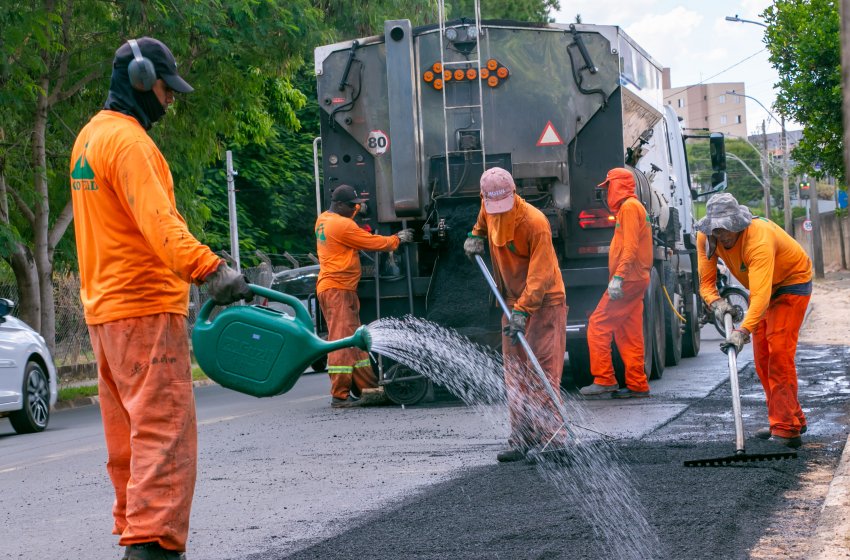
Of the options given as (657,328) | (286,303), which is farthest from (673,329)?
(286,303)

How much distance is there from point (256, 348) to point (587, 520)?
189cm

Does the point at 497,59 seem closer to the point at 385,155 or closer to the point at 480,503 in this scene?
the point at 385,155

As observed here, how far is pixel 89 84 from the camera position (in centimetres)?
1772

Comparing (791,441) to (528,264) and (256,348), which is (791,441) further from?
(256,348)

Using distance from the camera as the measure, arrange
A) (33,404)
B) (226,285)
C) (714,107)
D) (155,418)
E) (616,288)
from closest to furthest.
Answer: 1. (226,285)
2. (155,418)
3. (616,288)
4. (33,404)
5. (714,107)

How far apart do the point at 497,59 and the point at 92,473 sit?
5341 millimetres

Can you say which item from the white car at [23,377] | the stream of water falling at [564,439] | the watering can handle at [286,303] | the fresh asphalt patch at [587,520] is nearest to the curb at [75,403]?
the white car at [23,377]

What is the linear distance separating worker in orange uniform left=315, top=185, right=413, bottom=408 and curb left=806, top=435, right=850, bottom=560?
5637 mm

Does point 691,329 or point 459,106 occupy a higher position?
point 459,106

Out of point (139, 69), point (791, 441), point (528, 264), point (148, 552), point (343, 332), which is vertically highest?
point (139, 69)

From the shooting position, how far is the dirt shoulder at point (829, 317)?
1980 centimetres

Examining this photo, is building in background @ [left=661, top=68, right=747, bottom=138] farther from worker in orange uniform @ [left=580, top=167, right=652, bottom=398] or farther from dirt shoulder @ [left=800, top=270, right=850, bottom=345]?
worker in orange uniform @ [left=580, top=167, right=652, bottom=398]

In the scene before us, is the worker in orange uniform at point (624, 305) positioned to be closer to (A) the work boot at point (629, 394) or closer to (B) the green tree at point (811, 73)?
(A) the work boot at point (629, 394)

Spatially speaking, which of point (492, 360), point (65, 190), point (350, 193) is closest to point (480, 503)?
point (492, 360)
